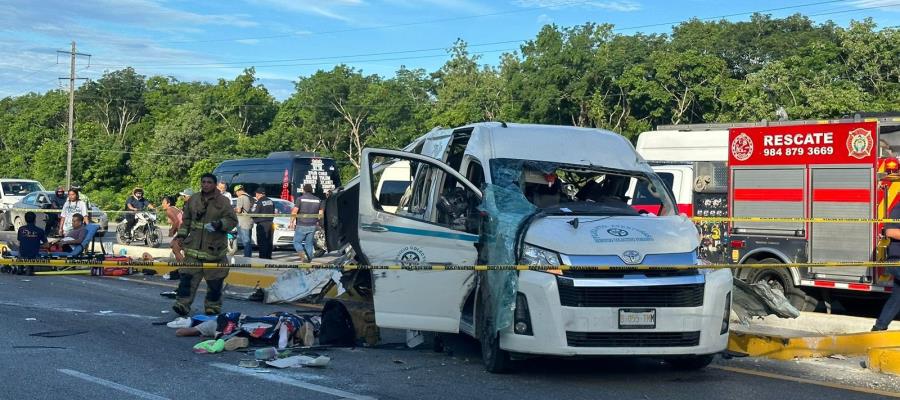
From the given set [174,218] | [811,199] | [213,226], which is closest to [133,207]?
[174,218]

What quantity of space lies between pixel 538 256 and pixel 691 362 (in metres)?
1.82

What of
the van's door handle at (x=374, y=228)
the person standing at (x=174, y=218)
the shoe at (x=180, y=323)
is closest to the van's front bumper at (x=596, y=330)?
the van's door handle at (x=374, y=228)

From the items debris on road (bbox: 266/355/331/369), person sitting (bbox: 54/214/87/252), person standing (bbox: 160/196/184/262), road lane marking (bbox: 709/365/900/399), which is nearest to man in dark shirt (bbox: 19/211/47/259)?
person sitting (bbox: 54/214/87/252)

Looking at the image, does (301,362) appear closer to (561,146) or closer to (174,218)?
(561,146)

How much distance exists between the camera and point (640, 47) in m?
58.1

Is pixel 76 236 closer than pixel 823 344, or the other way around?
pixel 823 344

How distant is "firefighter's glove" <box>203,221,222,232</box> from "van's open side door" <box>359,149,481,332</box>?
3.38 m

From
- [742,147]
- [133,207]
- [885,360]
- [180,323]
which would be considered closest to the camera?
[885,360]

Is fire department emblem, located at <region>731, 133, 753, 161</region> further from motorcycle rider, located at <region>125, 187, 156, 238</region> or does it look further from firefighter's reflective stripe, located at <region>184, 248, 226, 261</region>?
motorcycle rider, located at <region>125, 187, 156, 238</region>

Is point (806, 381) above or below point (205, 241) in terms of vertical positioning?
below

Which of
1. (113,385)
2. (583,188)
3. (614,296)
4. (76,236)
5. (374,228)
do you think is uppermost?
(583,188)

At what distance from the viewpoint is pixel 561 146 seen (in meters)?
9.67

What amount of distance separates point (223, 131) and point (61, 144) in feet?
44.2

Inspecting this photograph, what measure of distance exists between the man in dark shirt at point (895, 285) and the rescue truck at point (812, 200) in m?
1.47
